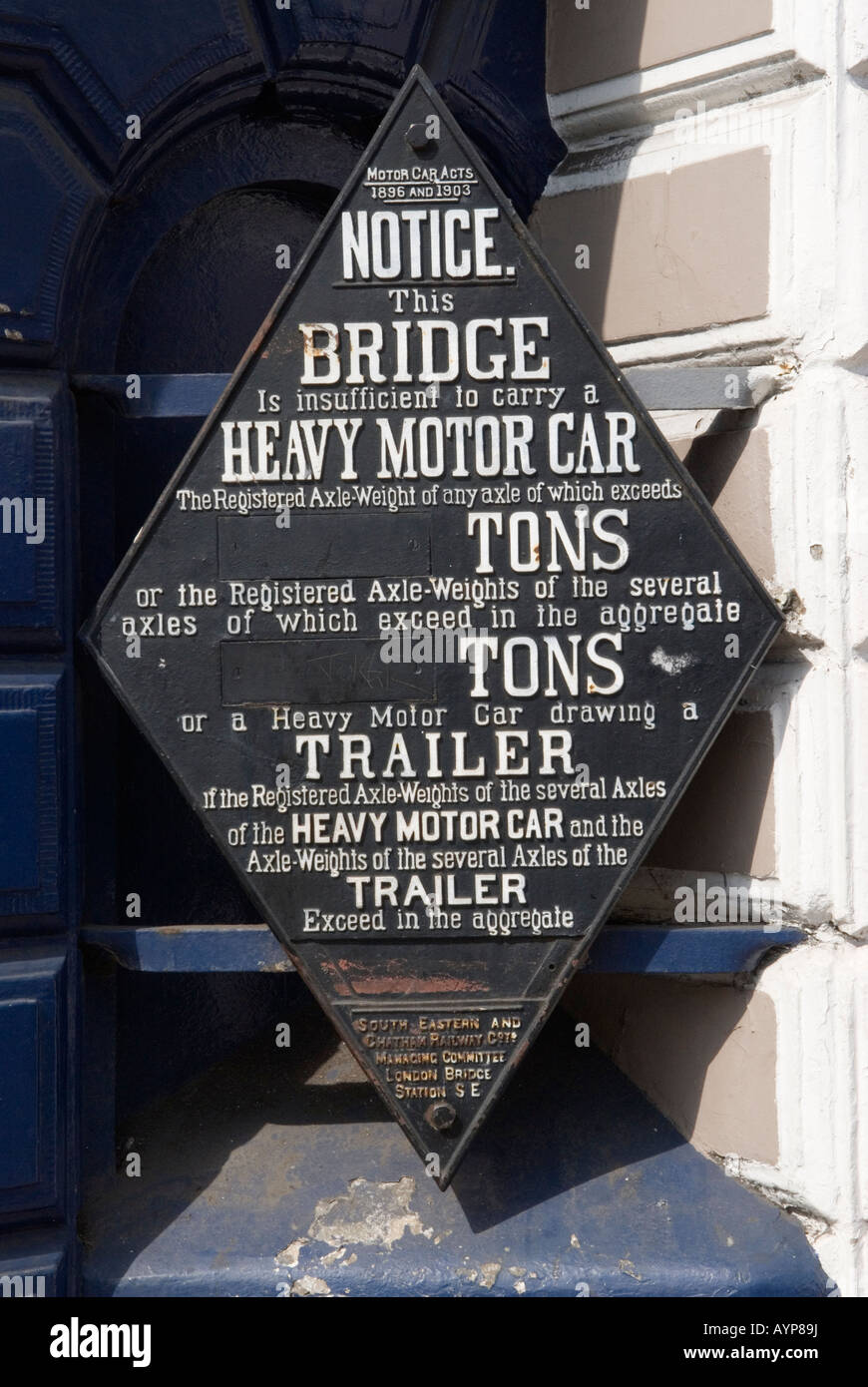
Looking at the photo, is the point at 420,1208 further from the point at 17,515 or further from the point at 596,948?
the point at 17,515

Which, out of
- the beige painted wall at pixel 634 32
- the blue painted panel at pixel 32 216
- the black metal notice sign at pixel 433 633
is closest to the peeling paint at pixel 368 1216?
the black metal notice sign at pixel 433 633

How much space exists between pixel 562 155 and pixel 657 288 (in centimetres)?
49

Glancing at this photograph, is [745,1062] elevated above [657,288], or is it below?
below

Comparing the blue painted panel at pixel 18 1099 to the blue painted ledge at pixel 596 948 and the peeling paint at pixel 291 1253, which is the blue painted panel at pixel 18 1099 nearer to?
the blue painted ledge at pixel 596 948

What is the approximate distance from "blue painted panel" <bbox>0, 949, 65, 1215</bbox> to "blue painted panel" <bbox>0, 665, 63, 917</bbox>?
0.47 feet

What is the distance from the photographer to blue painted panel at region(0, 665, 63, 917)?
2.53 metres

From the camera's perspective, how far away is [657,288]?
111 inches

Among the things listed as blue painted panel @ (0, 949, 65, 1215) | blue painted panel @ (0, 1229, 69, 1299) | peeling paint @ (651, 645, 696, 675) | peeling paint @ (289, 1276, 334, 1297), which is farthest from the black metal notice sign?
blue painted panel @ (0, 1229, 69, 1299)

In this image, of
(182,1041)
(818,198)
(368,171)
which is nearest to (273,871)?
(182,1041)

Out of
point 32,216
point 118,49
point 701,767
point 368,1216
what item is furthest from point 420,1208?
point 118,49

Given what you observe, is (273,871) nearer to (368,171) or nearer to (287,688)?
(287,688)

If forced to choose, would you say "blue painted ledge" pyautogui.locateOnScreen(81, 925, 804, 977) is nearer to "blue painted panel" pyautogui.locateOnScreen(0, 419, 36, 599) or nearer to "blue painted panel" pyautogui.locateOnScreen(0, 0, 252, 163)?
"blue painted panel" pyautogui.locateOnScreen(0, 419, 36, 599)

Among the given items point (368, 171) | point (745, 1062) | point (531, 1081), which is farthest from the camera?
point (531, 1081)

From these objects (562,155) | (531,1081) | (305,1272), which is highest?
(562,155)
